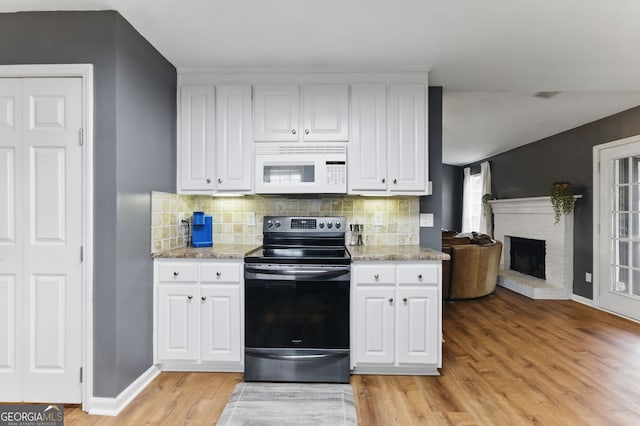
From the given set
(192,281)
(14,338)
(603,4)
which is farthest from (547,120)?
(14,338)

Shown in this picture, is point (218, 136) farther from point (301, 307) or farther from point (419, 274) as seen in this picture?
point (419, 274)

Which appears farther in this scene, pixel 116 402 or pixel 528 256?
pixel 528 256

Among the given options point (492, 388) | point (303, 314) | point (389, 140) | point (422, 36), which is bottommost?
point (492, 388)

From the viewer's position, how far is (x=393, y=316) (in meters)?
2.52

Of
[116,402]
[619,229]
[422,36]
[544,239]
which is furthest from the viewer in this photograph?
[544,239]

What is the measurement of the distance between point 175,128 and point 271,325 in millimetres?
1772

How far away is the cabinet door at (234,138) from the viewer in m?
2.85

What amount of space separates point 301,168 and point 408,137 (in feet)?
2.98

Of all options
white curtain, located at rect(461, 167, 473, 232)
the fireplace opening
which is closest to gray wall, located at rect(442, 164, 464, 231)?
white curtain, located at rect(461, 167, 473, 232)

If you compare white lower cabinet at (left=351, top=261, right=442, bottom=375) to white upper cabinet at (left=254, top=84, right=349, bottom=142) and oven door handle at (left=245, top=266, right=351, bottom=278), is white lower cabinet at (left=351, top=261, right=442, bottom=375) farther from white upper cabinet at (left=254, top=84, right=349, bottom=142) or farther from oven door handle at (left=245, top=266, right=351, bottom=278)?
white upper cabinet at (left=254, top=84, right=349, bottom=142)

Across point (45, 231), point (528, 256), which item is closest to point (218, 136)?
point (45, 231)

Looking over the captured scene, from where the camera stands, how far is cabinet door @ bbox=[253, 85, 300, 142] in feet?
9.33

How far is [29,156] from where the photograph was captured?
6.86ft

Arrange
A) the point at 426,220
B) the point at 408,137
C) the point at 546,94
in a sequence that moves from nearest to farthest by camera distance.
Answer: the point at 408,137 → the point at 426,220 → the point at 546,94
